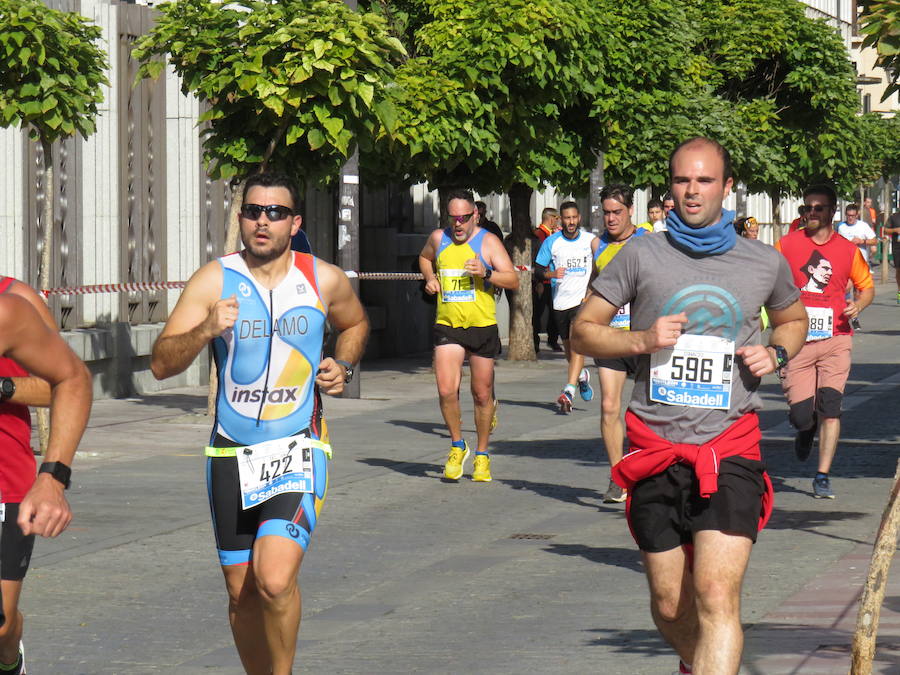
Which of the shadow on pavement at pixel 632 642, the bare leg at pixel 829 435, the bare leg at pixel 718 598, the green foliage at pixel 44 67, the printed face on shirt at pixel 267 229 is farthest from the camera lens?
the green foliage at pixel 44 67

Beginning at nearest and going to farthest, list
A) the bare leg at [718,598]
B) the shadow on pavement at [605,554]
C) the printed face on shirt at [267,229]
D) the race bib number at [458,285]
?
the bare leg at [718,598]
the printed face on shirt at [267,229]
the shadow on pavement at [605,554]
the race bib number at [458,285]

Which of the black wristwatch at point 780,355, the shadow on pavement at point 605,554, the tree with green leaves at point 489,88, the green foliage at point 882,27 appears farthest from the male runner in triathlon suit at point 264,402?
the tree with green leaves at point 489,88

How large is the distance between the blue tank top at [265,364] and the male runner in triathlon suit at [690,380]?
94 cm

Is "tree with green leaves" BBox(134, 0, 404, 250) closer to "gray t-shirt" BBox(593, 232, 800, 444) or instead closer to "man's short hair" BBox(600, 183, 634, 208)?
"man's short hair" BBox(600, 183, 634, 208)

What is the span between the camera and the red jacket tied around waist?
5.42m

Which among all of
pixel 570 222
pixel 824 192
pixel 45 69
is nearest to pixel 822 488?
pixel 824 192

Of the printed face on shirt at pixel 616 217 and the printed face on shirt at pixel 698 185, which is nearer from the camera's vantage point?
the printed face on shirt at pixel 698 185

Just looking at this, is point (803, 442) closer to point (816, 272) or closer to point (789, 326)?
point (816, 272)

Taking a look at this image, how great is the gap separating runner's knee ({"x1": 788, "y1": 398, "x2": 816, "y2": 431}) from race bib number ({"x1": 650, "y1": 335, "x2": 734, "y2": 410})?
5.81 metres

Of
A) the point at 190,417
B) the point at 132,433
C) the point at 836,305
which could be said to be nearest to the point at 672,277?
the point at 836,305

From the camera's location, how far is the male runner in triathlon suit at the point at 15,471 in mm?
4789

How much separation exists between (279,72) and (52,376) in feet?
31.5

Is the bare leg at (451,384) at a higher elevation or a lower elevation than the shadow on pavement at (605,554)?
higher

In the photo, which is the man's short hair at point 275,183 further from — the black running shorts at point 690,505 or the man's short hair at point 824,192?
the man's short hair at point 824,192
